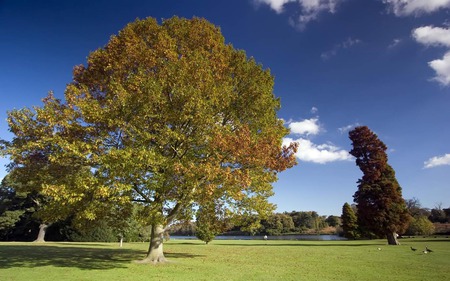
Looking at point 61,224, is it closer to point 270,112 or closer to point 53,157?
point 53,157

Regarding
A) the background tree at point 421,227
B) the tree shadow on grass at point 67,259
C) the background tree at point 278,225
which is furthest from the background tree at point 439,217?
the tree shadow on grass at point 67,259

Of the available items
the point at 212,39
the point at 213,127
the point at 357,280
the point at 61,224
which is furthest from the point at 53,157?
the point at 61,224

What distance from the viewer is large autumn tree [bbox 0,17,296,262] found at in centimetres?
1544

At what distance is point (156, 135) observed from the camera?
17.1 m

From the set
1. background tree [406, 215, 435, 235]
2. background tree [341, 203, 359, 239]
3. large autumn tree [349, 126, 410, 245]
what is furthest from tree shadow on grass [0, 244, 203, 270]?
background tree [406, 215, 435, 235]

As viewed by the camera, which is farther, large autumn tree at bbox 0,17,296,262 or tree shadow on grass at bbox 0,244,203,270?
tree shadow on grass at bbox 0,244,203,270

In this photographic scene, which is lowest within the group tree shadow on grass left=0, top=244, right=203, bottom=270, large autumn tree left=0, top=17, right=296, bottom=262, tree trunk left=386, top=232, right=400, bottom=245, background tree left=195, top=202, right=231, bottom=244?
tree shadow on grass left=0, top=244, right=203, bottom=270

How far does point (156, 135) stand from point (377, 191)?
3592cm

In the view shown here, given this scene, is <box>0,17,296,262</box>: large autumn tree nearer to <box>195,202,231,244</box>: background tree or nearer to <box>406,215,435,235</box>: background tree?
<box>195,202,231,244</box>: background tree

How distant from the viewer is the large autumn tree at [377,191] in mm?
40500

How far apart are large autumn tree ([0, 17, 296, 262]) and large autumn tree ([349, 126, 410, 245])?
28429mm

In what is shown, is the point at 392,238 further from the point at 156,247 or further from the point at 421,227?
the point at 156,247

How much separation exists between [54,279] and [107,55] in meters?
13.1

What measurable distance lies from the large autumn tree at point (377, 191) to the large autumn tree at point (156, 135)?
28429 millimetres
